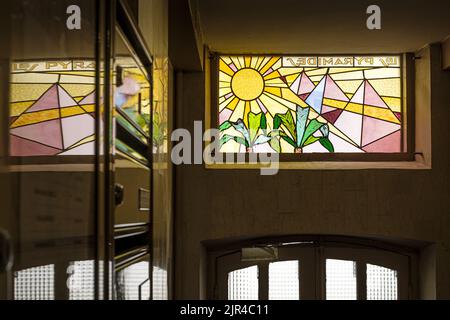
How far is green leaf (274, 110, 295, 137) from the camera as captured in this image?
6.70 meters


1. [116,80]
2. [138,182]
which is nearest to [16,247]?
[116,80]

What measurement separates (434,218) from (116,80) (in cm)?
497

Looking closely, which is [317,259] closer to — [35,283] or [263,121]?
[263,121]

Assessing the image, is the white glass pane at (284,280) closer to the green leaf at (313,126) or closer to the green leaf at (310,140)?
the green leaf at (310,140)

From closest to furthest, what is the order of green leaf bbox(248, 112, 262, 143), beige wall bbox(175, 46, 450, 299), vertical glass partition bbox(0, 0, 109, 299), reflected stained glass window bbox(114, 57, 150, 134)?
vertical glass partition bbox(0, 0, 109, 299) → reflected stained glass window bbox(114, 57, 150, 134) → beige wall bbox(175, 46, 450, 299) → green leaf bbox(248, 112, 262, 143)

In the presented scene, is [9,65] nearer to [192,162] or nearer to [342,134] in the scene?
[192,162]

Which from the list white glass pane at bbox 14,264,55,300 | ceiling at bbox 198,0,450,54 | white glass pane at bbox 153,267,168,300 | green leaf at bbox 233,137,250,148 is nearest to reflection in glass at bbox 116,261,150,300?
white glass pane at bbox 153,267,168,300

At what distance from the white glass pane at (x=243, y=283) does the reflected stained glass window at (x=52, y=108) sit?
529 cm

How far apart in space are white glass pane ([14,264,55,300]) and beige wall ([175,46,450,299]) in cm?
506

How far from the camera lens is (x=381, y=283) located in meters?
6.78

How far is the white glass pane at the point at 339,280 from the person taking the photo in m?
6.77

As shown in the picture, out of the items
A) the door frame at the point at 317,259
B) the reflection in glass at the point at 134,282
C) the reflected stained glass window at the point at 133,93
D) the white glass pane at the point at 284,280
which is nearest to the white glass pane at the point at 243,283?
the door frame at the point at 317,259

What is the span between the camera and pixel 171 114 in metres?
6.02

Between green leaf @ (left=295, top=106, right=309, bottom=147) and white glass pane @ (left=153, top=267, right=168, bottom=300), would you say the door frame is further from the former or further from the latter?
white glass pane @ (left=153, top=267, right=168, bottom=300)
